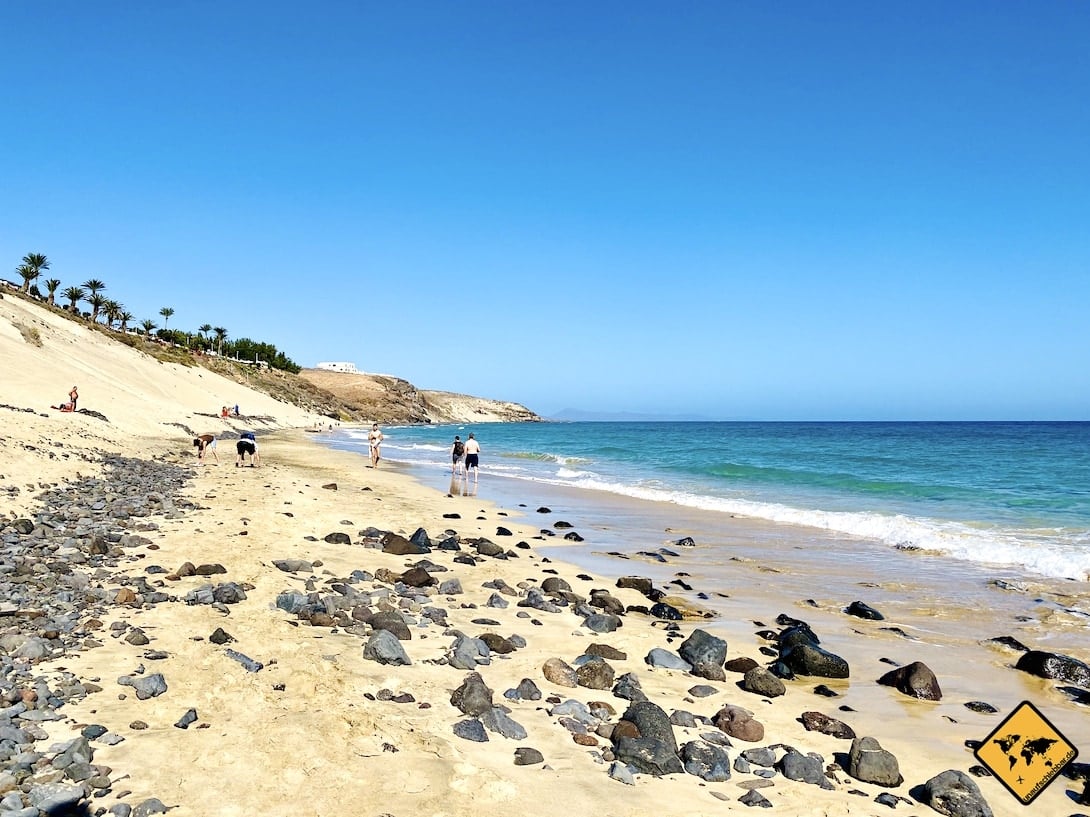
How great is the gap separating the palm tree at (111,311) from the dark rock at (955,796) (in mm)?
116108

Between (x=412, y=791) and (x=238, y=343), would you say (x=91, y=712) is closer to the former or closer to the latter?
(x=412, y=791)

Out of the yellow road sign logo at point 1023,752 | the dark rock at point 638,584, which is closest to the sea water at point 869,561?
the dark rock at point 638,584

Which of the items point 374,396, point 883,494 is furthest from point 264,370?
point 883,494

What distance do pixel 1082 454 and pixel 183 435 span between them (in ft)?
244

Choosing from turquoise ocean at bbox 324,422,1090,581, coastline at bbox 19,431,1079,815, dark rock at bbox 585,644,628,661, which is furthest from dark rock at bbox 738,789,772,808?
turquoise ocean at bbox 324,422,1090,581

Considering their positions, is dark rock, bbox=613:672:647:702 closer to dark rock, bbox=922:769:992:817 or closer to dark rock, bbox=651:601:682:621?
dark rock, bbox=922:769:992:817

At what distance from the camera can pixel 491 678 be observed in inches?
→ 300

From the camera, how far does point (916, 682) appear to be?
8039 mm

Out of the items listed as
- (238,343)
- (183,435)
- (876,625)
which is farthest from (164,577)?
(238,343)

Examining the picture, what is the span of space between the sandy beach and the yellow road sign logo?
2.23 meters

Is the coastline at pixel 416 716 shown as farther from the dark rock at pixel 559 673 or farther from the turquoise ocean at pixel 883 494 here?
the turquoise ocean at pixel 883 494

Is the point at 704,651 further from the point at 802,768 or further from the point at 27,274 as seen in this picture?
the point at 27,274

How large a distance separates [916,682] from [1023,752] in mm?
4965

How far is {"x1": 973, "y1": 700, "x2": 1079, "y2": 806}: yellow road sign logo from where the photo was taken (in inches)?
137
